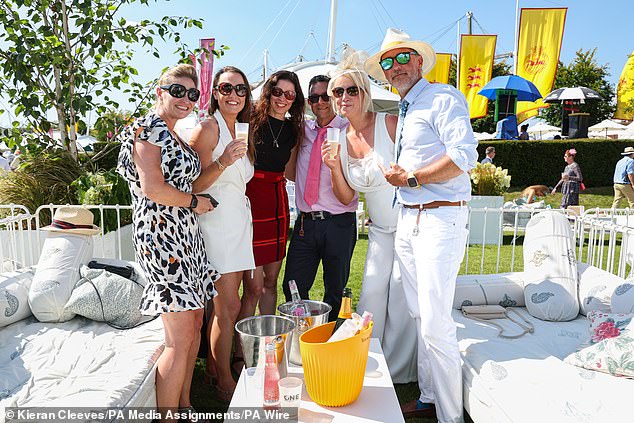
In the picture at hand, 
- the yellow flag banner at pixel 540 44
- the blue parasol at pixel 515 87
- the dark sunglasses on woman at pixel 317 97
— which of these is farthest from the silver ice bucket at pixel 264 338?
the yellow flag banner at pixel 540 44

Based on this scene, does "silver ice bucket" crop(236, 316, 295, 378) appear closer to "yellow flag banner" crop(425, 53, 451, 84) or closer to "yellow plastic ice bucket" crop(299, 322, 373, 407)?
"yellow plastic ice bucket" crop(299, 322, 373, 407)

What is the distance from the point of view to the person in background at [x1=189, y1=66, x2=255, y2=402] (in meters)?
2.86

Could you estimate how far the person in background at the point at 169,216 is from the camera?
2.42 metres

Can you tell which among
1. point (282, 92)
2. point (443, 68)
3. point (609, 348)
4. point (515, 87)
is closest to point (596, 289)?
point (609, 348)

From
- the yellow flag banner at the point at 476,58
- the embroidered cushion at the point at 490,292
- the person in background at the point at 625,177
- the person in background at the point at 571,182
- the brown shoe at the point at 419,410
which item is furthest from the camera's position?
the yellow flag banner at the point at 476,58

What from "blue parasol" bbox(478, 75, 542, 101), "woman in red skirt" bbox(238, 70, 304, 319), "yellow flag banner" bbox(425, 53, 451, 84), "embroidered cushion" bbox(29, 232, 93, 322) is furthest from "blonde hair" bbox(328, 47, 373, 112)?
"yellow flag banner" bbox(425, 53, 451, 84)

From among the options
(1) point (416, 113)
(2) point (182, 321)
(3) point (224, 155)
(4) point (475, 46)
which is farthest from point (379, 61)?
(4) point (475, 46)

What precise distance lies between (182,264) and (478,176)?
24.3 ft

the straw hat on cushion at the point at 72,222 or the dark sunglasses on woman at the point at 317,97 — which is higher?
the dark sunglasses on woman at the point at 317,97

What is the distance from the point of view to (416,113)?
2729 mm

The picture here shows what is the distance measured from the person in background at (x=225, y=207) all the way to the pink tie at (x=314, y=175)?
0.47 meters

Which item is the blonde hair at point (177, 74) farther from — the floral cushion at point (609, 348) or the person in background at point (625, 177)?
the person in background at point (625, 177)

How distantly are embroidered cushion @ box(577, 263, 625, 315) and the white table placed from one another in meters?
2.11

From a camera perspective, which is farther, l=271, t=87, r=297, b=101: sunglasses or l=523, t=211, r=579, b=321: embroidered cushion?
l=523, t=211, r=579, b=321: embroidered cushion
